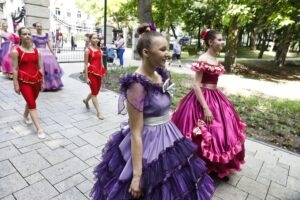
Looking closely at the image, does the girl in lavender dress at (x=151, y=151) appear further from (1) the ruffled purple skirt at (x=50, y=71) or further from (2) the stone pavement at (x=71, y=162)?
(1) the ruffled purple skirt at (x=50, y=71)

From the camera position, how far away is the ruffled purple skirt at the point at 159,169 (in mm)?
2012

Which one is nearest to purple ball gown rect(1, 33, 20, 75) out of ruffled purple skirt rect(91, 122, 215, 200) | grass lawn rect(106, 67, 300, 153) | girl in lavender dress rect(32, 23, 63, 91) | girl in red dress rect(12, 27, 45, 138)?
girl in lavender dress rect(32, 23, 63, 91)

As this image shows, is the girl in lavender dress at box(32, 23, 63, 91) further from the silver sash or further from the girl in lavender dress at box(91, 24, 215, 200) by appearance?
the silver sash

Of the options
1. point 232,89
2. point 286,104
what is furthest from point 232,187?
point 232,89

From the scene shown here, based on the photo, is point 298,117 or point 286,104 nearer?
point 298,117

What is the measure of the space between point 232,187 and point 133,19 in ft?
123

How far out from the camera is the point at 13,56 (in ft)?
14.6

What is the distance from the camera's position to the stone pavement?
3338 mm

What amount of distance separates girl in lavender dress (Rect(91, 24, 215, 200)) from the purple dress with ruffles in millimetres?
1009

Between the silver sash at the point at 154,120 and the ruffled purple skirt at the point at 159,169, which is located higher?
the silver sash at the point at 154,120

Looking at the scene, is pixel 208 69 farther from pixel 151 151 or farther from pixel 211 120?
pixel 151 151

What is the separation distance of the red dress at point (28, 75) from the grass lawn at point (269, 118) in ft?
7.91

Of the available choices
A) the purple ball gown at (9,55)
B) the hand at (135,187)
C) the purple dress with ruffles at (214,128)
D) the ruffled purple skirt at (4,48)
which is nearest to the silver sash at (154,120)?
the hand at (135,187)

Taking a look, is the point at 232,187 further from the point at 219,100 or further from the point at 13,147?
the point at 13,147
